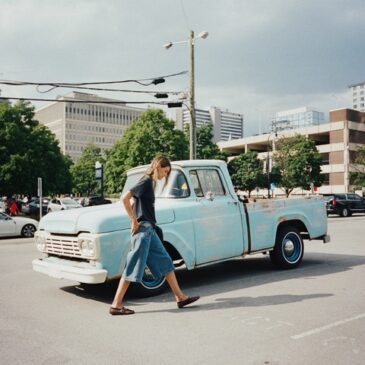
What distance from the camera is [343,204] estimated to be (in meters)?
32.3

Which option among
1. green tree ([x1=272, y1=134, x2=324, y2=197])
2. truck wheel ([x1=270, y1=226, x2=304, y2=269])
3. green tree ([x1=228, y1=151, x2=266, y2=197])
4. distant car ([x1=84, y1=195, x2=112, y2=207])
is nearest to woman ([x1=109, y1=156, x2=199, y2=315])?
truck wheel ([x1=270, y1=226, x2=304, y2=269])

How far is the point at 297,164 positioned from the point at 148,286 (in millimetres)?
52356

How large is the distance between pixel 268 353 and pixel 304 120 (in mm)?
187828

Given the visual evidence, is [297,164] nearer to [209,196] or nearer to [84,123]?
[209,196]

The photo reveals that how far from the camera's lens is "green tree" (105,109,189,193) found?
4825cm

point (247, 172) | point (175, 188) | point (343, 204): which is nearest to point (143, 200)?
point (175, 188)

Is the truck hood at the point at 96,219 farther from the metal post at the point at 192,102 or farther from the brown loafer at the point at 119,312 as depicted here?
the metal post at the point at 192,102

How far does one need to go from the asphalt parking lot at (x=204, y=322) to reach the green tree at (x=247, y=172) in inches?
2122

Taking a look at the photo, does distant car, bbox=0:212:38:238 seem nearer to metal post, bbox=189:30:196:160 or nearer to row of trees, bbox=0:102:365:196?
metal post, bbox=189:30:196:160

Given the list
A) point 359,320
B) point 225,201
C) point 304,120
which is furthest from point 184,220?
point 304,120

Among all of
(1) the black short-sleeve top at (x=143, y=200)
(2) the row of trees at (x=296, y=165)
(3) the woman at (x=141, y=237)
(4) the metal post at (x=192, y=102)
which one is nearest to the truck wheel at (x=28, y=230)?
(4) the metal post at (x=192, y=102)

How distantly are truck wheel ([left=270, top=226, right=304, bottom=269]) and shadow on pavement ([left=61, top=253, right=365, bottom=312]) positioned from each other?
150 mm

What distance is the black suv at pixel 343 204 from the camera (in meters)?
32.1

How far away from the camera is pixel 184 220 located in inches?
274
